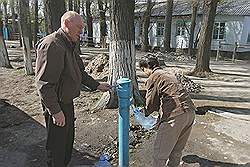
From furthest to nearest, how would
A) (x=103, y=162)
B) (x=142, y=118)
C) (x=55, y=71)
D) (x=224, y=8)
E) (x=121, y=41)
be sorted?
(x=224, y=8), (x=121, y=41), (x=142, y=118), (x=103, y=162), (x=55, y=71)

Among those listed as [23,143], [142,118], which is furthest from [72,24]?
[23,143]

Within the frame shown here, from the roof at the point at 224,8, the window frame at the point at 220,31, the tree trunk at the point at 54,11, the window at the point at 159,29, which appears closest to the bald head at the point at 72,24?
the tree trunk at the point at 54,11

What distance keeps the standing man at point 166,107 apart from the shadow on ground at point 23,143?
4.63 feet

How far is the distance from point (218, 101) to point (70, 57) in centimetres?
546

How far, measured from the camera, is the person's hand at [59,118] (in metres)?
3.17

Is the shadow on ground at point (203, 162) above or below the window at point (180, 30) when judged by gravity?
below

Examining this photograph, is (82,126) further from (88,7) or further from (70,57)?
(88,7)

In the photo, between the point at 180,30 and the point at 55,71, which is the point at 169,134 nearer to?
the point at 55,71

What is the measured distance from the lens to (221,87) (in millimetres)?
9930

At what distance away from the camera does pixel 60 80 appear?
328 centimetres

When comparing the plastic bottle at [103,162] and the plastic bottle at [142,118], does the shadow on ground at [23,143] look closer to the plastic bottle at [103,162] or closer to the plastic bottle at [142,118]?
the plastic bottle at [103,162]

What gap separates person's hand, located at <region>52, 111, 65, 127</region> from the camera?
10.4 feet

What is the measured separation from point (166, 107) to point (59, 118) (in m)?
1.23

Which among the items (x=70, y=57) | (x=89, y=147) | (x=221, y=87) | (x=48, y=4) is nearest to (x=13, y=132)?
(x=89, y=147)
